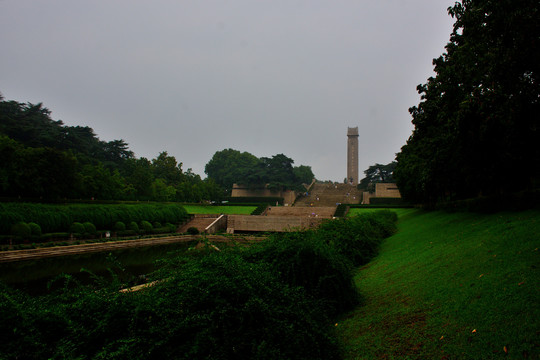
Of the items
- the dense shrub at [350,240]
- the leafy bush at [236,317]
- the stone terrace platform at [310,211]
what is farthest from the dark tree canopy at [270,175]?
the leafy bush at [236,317]

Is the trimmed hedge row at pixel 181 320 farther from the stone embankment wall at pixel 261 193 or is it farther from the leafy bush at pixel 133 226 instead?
the stone embankment wall at pixel 261 193

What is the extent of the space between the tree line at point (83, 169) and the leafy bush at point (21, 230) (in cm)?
620

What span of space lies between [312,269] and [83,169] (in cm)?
2879

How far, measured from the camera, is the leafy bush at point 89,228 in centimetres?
1844

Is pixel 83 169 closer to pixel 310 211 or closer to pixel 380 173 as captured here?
pixel 310 211

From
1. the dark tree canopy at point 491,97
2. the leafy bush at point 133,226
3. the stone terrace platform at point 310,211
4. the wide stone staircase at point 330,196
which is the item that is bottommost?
the leafy bush at point 133,226

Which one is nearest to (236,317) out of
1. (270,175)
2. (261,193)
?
(270,175)

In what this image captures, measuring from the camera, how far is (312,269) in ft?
13.8

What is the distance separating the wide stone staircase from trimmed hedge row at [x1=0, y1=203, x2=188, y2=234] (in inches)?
837

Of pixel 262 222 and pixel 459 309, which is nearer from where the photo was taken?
pixel 459 309

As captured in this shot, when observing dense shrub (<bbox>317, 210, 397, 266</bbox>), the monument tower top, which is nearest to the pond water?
dense shrub (<bbox>317, 210, 397, 266</bbox>)

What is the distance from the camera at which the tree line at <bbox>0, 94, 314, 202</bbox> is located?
20812 mm

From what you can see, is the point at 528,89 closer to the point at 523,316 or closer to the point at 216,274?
the point at 523,316

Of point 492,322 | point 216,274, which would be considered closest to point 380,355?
point 492,322
